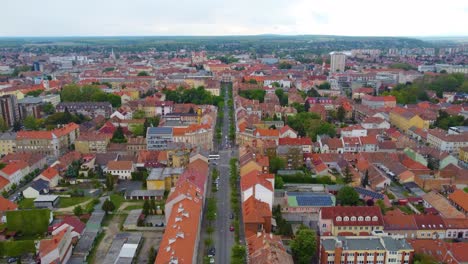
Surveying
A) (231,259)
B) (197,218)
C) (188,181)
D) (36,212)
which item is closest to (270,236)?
(231,259)

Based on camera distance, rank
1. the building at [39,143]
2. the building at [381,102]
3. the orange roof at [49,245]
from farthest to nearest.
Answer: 1. the building at [381,102]
2. the building at [39,143]
3. the orange roof at [49,245]

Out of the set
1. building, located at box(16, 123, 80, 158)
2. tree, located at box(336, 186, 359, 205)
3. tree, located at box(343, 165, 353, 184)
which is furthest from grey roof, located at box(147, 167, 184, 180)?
building, located at box(16, 123, 80, 158)

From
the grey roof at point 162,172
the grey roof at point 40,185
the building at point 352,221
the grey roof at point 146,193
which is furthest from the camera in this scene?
the grey roof at point 162,172

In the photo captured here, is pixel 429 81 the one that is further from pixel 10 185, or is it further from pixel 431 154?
pixel 10 185

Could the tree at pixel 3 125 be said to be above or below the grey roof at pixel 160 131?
below

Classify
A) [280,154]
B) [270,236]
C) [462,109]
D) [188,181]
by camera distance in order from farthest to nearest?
[462,109] < [280,154] < [188,181] < [270,236]

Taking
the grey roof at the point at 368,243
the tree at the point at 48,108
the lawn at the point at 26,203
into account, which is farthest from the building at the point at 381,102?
the lawn at the point at 26,203

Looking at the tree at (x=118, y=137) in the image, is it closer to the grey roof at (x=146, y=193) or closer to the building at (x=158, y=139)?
the building at (x=158, y=139)

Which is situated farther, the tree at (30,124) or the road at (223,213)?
the tree at (30,124)
